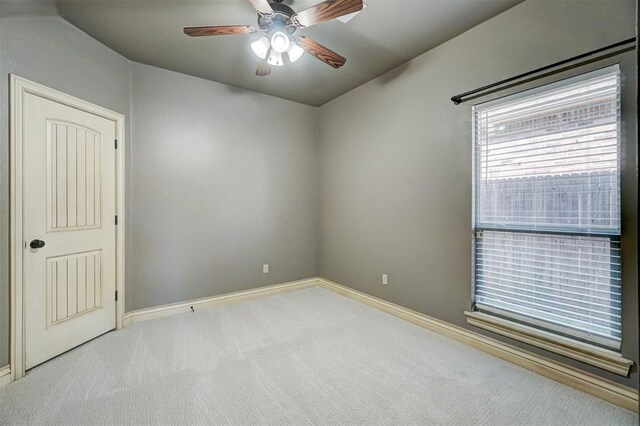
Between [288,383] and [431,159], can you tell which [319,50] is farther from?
[288,383]

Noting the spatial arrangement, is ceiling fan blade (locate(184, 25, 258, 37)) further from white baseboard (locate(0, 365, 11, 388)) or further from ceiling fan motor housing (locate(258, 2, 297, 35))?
white baseboard (locate(0, 365, 11, 388))

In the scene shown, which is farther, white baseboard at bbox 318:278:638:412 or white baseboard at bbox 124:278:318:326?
white baseboard at bbox 124:278:318:326

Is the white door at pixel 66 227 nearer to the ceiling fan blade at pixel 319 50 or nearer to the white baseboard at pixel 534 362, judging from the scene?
the ceiling fan blade at pixel 319 50

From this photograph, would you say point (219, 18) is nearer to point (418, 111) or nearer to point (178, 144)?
point (178, 144)

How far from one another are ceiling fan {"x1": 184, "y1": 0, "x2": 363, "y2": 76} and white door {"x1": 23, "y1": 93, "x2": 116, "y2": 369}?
4.62 ft

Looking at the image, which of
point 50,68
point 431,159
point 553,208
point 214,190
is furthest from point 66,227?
point 553,208

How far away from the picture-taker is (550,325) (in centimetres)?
199

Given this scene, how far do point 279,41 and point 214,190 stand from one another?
2.00 m

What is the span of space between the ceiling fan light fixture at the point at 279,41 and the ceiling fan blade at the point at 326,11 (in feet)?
0.46

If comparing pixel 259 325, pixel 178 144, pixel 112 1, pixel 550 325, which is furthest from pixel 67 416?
pixel 550 325

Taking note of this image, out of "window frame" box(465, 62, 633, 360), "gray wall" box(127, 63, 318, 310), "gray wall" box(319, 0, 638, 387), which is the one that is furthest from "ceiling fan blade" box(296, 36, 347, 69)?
"gray wall" box(127, 63, 318, 310)

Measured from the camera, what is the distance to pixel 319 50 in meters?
2.20

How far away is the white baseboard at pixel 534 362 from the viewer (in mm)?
1699

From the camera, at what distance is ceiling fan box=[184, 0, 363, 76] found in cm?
174
